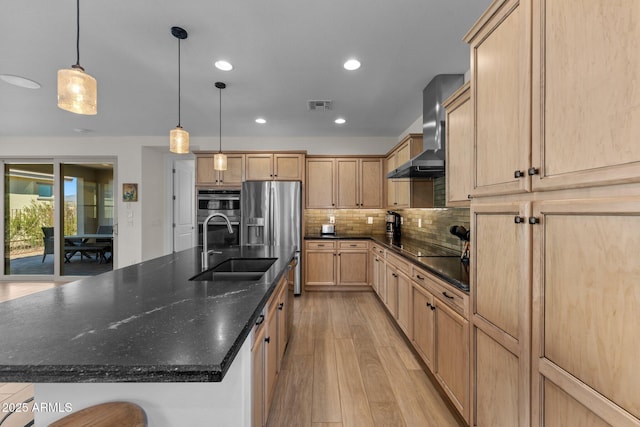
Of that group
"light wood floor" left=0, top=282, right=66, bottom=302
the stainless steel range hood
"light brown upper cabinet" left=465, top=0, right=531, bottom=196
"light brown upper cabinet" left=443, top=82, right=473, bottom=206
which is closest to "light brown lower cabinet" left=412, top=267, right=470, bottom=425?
"light brown upper cabinet" left=443, top=82, right=473, bottom=206

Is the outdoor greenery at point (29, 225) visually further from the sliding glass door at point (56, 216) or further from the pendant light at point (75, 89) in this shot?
the pendant light at point (75, 89)

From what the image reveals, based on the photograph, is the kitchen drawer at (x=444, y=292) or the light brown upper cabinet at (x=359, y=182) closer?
the kitchen drawer at (x=444, y=292)

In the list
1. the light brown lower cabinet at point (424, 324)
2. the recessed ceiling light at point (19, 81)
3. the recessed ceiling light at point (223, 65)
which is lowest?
the light brown lower cabinet at point (424, 324)

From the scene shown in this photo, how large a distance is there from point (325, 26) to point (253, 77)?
42.1 inches

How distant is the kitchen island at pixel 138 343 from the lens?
2.31 feet

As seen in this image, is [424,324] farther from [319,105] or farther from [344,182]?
[344,182]

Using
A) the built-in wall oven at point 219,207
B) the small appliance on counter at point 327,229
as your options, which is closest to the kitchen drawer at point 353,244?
the small appliance on counter at point 327,229

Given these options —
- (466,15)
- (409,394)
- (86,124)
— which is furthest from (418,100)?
(86,124)

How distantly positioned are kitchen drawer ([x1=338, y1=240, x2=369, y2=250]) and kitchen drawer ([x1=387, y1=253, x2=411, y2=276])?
121cm

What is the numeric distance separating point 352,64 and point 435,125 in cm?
107

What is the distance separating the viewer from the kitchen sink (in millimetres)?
2127

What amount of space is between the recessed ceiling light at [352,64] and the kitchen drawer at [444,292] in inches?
76.5

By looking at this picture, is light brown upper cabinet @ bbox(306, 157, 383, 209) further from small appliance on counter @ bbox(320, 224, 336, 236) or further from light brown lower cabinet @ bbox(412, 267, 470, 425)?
light brown lower cabinet @ bbox(412, 267, 470, 425)

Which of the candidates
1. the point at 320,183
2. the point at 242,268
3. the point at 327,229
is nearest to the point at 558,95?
the point at 242,268
